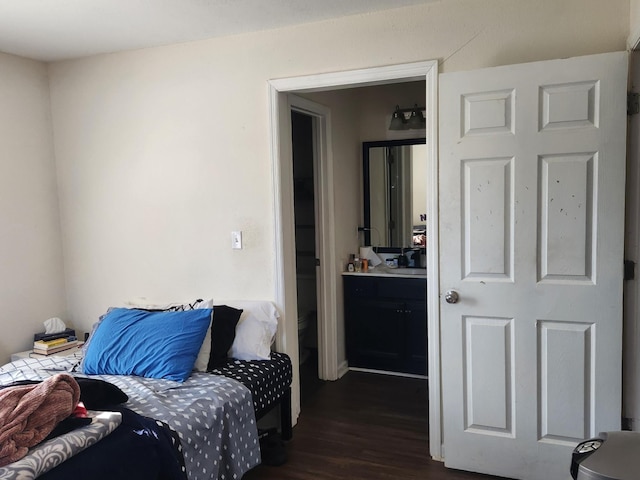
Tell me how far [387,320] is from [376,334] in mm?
157

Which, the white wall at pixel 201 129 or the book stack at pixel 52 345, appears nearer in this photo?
the white wall at pixel 201 129

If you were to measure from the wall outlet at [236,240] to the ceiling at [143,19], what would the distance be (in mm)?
1183

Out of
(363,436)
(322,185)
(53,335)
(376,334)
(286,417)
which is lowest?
(363,436)

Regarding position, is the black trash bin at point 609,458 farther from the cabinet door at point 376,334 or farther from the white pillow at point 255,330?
the cabinet door at point 376,334

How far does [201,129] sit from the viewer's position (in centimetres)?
312

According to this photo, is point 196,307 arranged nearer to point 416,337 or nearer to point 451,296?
point 451,296

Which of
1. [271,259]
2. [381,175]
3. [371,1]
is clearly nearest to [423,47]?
[371,1]

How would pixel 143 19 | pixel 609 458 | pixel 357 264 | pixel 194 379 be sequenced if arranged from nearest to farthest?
1. pixel 609 458
2. pixel 194 379
3. pixel 143 19
4. pixel 357 264

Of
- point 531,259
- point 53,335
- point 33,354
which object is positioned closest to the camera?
point 531,259

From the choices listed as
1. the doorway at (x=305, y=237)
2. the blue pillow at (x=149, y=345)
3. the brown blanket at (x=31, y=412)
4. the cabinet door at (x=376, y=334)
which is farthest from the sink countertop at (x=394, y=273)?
the brown blanket at (x=31, y=412)

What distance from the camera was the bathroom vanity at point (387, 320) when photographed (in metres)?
3.81

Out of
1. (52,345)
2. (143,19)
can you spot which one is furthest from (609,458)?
(52,345)

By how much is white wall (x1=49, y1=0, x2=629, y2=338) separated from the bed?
0.36m

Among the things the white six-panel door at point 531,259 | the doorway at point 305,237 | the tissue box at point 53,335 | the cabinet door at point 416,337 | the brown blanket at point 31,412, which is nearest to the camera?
the brown blanket at point 31,412
